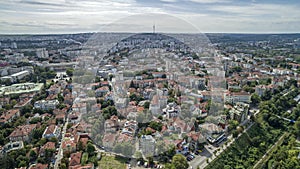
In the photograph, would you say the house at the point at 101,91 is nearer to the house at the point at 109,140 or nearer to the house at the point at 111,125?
the house at the point at 111,125

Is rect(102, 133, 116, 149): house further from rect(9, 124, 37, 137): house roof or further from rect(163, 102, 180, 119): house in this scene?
rect(9, 124, 37, 137): house roof

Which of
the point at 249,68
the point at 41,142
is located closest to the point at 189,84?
the point at 41,142

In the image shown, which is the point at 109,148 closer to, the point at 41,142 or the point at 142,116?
the point at 142,116

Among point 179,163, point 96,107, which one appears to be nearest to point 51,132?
point 96,107

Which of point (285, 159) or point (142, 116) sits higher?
point (142, 116)

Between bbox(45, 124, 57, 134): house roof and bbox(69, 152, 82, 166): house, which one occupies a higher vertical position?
bbox(45, 124, 57, 134): house roof

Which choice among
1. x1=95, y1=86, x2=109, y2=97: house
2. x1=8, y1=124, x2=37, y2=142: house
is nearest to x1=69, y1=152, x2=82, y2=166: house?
x1=8, y1=124, x2=37, y2=142: house
